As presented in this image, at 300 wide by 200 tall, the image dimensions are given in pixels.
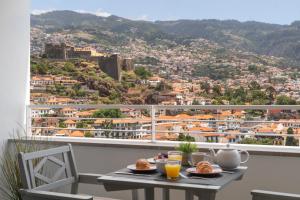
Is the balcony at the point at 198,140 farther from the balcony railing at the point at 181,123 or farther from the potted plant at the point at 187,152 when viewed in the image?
the potted plant at the point at 187,152

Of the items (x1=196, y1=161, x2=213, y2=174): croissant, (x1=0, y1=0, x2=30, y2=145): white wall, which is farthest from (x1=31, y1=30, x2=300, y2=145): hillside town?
(x1=196, y1=161, x2=213, y2=174): croissant

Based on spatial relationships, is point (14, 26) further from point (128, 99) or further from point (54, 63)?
point (128, 99)

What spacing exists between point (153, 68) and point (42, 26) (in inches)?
65.2

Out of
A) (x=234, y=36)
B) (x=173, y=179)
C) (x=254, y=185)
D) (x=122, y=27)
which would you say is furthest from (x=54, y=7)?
(x=173, y=179)

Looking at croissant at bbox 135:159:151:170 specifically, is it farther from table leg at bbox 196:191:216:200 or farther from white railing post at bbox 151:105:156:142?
white railing post at bbox 151:105:156:142

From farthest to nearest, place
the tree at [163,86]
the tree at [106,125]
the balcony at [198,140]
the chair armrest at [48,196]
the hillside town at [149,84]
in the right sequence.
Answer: the tree at [163,86], the tree at [106,125], the hillside town at [149,84], the balcony at [198,140], the chair armrest at [48,196]

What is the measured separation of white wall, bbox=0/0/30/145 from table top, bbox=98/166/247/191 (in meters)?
2.35

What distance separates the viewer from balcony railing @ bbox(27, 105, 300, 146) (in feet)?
14.8

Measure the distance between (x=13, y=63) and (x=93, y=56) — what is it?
5.02 ft

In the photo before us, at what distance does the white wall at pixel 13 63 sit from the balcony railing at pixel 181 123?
0.70ft

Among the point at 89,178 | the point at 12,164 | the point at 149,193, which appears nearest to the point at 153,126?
the point at 89,178

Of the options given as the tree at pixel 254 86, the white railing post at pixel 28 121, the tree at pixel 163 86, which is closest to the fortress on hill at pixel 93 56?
the tree at pixel 163 86

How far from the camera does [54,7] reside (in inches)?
286

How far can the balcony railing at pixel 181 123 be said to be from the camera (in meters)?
4.52
